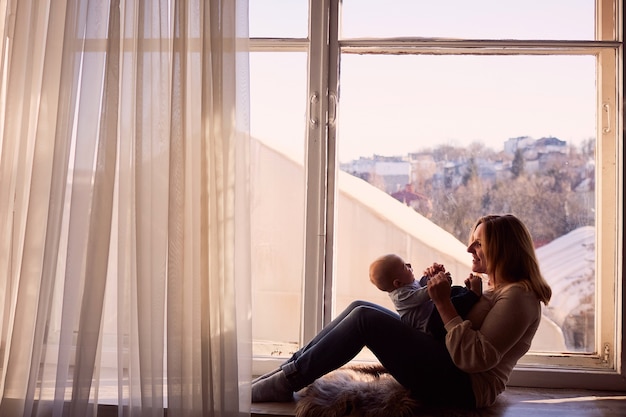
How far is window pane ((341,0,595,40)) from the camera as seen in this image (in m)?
2.57

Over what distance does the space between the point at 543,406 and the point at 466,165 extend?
0.86 m

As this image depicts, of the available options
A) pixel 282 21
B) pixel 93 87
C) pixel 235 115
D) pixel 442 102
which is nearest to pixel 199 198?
pixel 235 115

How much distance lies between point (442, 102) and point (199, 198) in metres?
0.97

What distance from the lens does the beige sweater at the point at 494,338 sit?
82.5 inches

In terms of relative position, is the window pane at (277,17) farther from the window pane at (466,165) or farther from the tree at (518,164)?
the tree at (518,164)

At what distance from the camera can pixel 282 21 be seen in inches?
104

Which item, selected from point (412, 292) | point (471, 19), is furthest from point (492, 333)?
point (471, 19)

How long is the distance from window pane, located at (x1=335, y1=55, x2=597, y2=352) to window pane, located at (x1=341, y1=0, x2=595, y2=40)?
3.4 inches

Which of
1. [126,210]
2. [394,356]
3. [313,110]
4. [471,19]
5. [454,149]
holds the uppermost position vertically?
[471,19]

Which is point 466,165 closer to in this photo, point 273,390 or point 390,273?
point 390,273

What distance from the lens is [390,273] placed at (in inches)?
90.7

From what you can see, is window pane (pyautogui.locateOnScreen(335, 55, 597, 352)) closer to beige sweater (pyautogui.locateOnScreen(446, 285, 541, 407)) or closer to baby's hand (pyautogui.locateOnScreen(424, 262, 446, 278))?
baby's hand (pyautogui.locateOnScreen(424, 262, 446, 278))

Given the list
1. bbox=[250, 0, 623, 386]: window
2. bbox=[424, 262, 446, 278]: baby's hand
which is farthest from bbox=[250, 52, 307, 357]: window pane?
bbox=[424, 262, 446, 278]: baby's hand

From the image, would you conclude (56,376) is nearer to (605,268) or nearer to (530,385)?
(530,385)
